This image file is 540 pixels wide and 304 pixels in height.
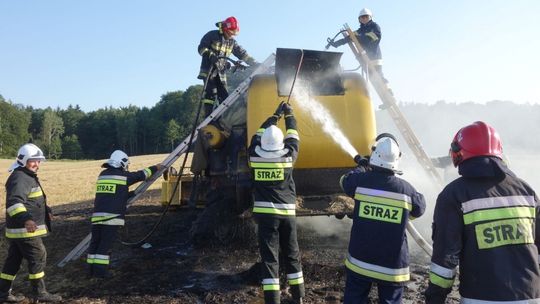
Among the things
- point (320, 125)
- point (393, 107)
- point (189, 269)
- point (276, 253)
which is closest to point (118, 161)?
point (189, 269)

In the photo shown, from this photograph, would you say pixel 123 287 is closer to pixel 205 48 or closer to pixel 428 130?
pixel 205 48

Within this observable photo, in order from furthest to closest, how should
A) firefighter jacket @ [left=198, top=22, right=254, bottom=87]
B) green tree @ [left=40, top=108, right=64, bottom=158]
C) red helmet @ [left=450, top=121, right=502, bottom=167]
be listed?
1. green tree @ [left=40, top=108, right=64, bottom=158]
2. firefighter jacket @ [left=198, top=22, right=254, bottom=87]
3. red helmet @ [left=450, top=121, right=502, bottom=167]

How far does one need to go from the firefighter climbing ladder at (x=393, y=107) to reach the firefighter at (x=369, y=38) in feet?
0.71

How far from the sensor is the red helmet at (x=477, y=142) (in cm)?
270

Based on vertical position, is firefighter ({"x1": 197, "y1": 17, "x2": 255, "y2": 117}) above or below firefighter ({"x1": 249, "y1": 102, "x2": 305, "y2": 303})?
above

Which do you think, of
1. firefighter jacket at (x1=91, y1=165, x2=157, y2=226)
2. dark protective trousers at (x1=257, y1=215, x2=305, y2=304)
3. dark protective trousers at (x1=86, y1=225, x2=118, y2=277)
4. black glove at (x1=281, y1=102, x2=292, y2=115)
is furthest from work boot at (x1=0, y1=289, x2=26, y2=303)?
black glove at (x1=281, y1=102, x2=292, y2=115)

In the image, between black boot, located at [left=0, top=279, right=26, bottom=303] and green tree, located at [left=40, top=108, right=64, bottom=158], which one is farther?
green tree, located at [left=40, top=108, right=64, bottom=158]

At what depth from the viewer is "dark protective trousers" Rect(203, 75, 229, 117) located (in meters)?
7.38

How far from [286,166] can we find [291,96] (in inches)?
48.4

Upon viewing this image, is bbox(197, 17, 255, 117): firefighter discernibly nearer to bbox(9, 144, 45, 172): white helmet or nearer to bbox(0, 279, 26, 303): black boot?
bbox(9, 144, 45, 172): white helmet

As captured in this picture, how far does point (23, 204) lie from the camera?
5000mm

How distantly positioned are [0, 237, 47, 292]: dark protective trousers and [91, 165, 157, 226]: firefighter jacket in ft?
2.86

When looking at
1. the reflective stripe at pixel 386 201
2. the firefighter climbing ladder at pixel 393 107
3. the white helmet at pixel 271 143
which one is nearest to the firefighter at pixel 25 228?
the white helmet at pixel 271 143

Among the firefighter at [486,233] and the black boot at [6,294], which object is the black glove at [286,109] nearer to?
the firefighter at [486,233]
